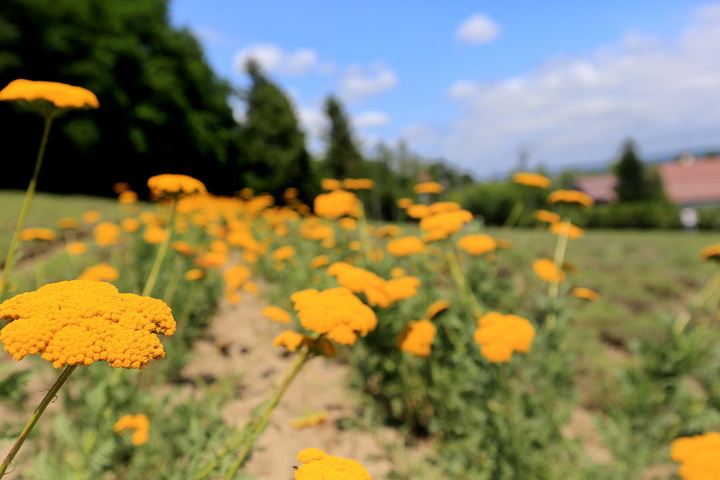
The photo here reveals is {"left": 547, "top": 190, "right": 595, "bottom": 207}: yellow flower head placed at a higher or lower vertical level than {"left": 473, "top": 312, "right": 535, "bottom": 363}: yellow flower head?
higher

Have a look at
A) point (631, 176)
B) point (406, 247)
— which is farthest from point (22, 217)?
point (631, 176)

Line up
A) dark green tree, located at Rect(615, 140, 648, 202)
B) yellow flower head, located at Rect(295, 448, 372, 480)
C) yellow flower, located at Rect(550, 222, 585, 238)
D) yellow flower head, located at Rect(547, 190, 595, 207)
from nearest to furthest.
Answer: yellow flower head, located at Rect(295, 448, 372, 480)
yellow flower head, located at Rect(547, 190, 595, 207)
yellow flower, located at Rect(550, 222, 585, 238)
dark green tree, located at Rect(615, 140, 648, 202)

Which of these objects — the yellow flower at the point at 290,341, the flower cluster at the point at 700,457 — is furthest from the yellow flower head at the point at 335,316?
the flower cluster at the point at 700,457

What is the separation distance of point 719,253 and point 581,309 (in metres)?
4.02

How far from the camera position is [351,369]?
15.1 ft

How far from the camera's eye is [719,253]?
3.37 m

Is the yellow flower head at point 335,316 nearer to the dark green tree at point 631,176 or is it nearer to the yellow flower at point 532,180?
the yellow flower at point 532,180

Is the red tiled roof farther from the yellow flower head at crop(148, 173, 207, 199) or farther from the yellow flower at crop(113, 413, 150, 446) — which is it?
the yellow flower at crop(113, 413, 150, 446)

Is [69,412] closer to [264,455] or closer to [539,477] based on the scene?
[264,455]

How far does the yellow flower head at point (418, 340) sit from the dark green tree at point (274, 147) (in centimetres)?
3003

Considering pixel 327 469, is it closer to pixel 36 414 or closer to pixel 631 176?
pixel 36 414

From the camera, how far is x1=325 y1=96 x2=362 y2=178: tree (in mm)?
42125

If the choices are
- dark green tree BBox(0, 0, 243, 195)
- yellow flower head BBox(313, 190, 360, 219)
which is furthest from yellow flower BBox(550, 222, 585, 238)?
dark green tree BBox(0, 0, 243, 195)

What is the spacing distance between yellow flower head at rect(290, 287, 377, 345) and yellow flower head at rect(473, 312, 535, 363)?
0.90 m
